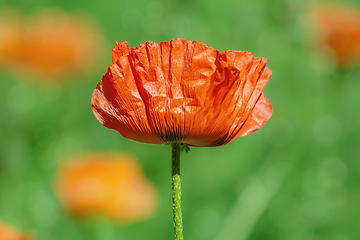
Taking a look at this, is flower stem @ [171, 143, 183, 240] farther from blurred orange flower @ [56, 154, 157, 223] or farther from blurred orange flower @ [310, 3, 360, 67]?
blurred orange flower @ [310, 3, 360, 67]

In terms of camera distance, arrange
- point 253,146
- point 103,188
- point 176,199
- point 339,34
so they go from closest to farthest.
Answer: point 176,199 < point 103,188 < point 339,34 < point 253,146

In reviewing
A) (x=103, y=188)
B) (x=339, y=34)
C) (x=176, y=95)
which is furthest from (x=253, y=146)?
(x=176, y=95)

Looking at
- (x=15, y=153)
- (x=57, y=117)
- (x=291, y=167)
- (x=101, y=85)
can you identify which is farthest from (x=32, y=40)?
(x=101, y=85)

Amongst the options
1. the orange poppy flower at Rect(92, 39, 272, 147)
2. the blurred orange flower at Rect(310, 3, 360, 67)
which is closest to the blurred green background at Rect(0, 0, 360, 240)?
the blurred orange flower at Rect(310, 3, 360, 67)

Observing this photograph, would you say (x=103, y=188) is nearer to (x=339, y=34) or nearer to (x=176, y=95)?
(x=176, y=95)

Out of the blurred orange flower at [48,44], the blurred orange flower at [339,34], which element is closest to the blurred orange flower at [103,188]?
the blurred orange flower at [48,44]

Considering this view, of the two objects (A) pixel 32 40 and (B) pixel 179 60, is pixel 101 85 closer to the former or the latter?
(B) pixel 179 60
